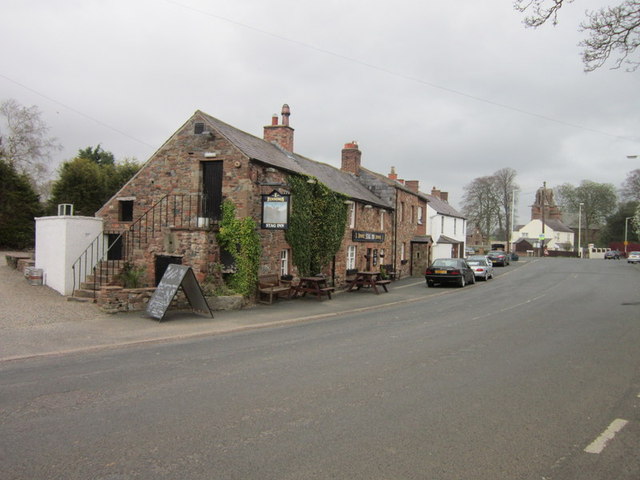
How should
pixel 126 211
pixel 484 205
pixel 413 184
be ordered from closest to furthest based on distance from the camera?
pixel 126 211, pixel 413 184, pixel 484 205

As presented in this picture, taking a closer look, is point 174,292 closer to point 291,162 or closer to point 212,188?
point 212,188

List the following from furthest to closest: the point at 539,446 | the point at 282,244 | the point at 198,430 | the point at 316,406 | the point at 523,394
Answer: the point at 282,244, the point at 523,394, the point at 316,406, the point at 198,430, the point at 539,446

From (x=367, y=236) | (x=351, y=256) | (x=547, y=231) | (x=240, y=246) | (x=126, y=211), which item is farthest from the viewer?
(x=547, y=231)

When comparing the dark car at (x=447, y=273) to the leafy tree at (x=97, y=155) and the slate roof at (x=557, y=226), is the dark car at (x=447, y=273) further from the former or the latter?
the slate roof at (x=557, y=226)

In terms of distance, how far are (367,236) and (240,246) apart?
37.2 feet

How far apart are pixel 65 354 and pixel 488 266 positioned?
28.4 meters

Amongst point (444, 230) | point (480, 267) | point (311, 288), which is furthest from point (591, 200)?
point (311, 288)

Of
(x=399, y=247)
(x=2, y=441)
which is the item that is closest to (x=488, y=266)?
(x=399, y=247)

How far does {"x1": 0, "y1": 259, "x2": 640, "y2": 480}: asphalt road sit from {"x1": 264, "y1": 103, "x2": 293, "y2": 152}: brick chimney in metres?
14.8

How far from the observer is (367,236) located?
82.7 ft

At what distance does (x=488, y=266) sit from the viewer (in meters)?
31.8

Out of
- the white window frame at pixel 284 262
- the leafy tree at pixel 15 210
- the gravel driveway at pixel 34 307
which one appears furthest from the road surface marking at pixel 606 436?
the leafy tree at pixel 15 210

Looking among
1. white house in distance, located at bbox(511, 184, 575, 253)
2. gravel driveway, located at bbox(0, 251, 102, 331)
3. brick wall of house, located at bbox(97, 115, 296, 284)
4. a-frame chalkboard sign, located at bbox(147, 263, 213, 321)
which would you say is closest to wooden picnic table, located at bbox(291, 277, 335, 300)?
brick wall of house, located at bbox(97, 115, 296, 284)

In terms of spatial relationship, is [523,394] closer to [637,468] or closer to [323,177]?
[637,468]
